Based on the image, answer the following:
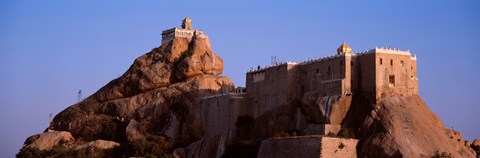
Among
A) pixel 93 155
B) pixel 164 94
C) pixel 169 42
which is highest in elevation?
pixel 169 42

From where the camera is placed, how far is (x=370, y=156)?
6850 cm

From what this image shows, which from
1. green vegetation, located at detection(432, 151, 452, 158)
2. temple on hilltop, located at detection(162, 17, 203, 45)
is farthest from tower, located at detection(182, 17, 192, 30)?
green vegetation, located at detection(432, 151, 452, 158)

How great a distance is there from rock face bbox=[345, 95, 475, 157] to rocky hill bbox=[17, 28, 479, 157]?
0.08m

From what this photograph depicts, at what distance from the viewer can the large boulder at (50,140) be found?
10256 centimetres

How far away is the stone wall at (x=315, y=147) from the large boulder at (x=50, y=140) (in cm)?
3864

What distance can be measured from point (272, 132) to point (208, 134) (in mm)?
13439

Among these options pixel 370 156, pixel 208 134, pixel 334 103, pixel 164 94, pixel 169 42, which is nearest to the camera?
pixel 370 156

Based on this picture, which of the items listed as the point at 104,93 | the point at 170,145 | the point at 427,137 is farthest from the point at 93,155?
the point at 427,137

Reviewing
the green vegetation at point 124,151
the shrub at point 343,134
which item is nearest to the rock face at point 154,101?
the green vegetation at point 124,151

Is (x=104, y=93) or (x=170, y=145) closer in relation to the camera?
(x=170, y=145)

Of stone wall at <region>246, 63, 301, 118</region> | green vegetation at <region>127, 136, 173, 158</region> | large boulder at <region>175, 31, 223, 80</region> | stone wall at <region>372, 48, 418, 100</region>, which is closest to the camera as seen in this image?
stone wall at <region>372, 48, 418, 100</region>

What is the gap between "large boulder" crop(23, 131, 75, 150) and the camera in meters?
103

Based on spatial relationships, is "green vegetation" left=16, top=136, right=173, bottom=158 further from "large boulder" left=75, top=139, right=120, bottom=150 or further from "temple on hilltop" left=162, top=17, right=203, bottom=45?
"temple on hilltop" left=162, top=17, right=203, bottom=45

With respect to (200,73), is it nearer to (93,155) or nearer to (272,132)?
(93,155)
